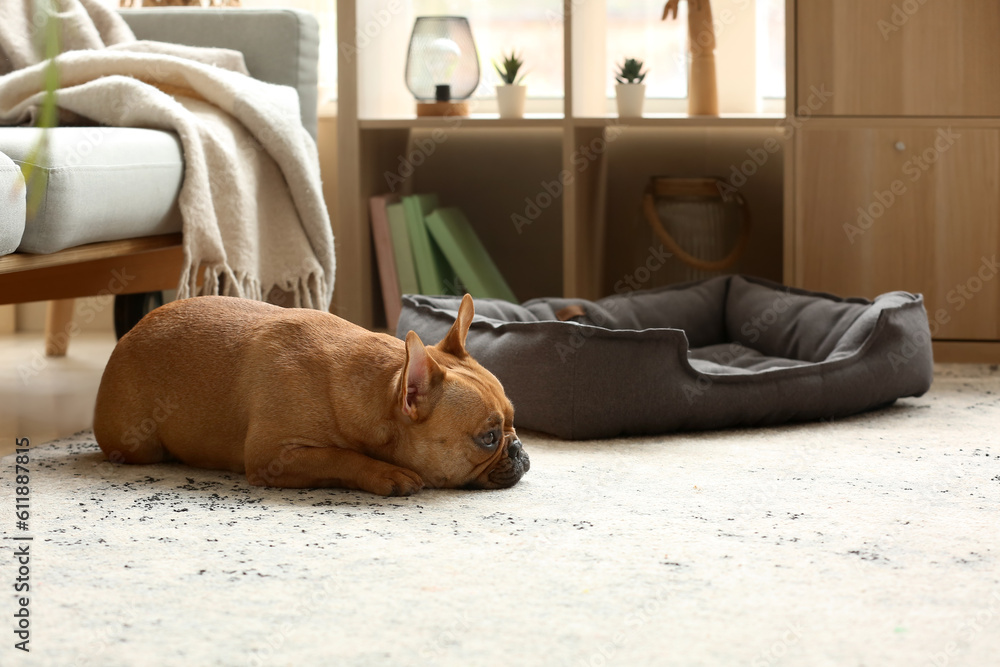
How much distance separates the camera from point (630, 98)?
2.71m

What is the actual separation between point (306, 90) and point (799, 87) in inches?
46.9

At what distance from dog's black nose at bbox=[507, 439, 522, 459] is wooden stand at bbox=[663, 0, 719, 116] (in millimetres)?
1535

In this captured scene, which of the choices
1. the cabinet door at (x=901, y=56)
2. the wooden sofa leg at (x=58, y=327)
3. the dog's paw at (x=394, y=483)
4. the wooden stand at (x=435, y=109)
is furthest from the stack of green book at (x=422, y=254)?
the dog's paw at (x=394, y=483)


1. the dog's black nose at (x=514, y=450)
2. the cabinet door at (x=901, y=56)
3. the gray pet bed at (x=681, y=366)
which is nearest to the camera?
the dog's black nose at (x=514, y=450)

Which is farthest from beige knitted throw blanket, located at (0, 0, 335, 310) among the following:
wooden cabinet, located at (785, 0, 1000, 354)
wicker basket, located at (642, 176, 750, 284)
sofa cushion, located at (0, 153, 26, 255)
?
wooden cabinet, located at (785, 0, 1000, 354)

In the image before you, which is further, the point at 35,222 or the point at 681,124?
the point at 681,124

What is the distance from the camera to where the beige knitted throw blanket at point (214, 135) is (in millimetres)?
2031

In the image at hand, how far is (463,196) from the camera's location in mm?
3236

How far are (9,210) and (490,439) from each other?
0.76 m

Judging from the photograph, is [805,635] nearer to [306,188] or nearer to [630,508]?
[630,508]

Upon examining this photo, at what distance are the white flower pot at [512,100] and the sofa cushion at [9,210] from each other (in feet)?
4.90

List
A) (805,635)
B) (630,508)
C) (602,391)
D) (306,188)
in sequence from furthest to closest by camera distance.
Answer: (306,188) < (602,391) < (630,508) < (805,635)

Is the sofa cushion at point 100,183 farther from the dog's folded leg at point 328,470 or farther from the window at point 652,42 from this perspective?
the window at point 652,42

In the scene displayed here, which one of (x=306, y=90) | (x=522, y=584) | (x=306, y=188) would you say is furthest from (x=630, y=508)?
(x=306, y=90)
